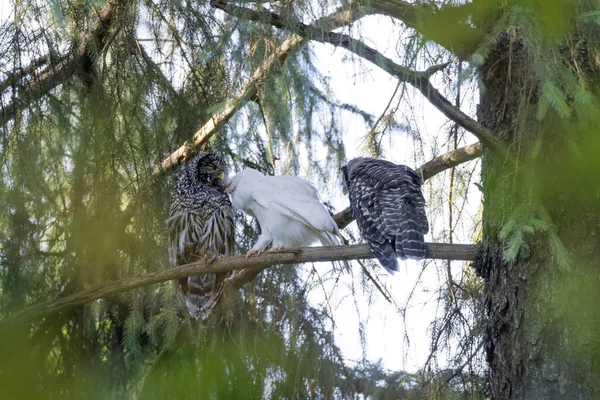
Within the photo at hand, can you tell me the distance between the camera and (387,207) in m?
4.41

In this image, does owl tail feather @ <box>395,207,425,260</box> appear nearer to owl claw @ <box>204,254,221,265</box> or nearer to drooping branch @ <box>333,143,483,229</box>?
drooping branch @ <box>333,143,483,229</box>

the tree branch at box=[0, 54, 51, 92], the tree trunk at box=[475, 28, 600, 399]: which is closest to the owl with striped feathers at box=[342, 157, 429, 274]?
the tree trunk at box=[475, 28, 600, 399]

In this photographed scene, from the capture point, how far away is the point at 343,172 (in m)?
4.90

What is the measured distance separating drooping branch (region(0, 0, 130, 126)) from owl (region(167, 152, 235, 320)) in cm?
85

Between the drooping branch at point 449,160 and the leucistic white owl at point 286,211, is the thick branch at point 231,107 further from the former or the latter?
the drooping branch at point 449,160

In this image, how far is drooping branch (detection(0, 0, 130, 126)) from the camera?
4.13 metres

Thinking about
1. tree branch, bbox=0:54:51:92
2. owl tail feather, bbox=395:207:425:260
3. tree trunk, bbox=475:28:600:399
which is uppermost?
tree branch, bbox=0:54:51:92

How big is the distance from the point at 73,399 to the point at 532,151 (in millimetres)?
2784

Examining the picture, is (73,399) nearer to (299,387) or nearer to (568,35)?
(299,387)

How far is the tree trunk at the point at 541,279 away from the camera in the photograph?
3379 mm

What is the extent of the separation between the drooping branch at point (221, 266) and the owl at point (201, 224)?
498 mm

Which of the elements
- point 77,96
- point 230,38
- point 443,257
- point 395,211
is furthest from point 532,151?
point 77,96

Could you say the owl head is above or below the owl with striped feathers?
above

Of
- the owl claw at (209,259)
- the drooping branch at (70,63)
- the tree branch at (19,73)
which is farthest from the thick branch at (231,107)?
the tree branch at (19,73)
